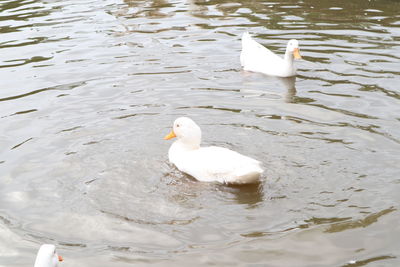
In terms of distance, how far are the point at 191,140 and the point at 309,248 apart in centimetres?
221

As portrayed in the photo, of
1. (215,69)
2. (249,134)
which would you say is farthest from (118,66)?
(249,134)

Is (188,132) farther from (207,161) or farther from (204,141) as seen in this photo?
(204,141)

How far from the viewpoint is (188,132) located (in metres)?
7.61

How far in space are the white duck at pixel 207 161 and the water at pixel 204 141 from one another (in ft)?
0.46

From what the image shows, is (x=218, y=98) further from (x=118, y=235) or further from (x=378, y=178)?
(x=118, y=235)

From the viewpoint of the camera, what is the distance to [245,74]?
11.2 meters

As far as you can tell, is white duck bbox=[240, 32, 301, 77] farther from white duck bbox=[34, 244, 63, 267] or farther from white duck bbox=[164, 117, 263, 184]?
white duck bbox=[34, 244, 63, 267]

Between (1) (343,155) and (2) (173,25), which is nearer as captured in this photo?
(1) (343,155)

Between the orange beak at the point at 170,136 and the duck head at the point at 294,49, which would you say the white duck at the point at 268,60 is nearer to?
the duck head at the point at 294,49

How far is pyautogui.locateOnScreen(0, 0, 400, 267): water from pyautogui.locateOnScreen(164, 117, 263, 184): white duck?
140 millimetres

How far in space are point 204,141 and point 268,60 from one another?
3340 mm

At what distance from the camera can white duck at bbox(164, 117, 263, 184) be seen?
6.96 metres

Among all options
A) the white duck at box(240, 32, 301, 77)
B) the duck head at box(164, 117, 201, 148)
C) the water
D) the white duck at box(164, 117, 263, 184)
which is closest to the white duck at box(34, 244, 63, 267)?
the water

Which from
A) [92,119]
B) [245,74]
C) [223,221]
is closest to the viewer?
[223,221]
